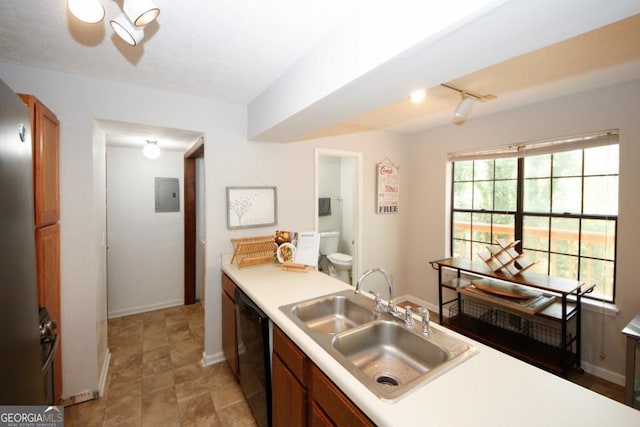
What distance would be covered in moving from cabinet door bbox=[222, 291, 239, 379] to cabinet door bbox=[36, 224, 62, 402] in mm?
1070

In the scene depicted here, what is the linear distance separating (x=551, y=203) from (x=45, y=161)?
3.95m

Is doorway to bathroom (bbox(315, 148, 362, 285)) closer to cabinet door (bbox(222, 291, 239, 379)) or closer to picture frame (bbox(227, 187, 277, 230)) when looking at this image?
picture frame (bbox(227, 187, 277, 230))

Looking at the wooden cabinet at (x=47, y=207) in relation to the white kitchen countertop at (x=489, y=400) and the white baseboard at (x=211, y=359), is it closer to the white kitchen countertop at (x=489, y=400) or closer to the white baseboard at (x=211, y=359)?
the white baseboard at (x=211, y=359)

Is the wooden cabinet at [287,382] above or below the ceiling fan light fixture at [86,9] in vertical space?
below

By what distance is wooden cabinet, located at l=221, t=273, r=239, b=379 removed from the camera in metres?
2.12

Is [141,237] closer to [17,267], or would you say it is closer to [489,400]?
[17,267]

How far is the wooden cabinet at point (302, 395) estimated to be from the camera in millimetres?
987

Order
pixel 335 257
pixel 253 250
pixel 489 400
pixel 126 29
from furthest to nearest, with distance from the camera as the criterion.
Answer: pixel 335 257 → pixel 253 250 → pixel 126 29 → pixel 489 400

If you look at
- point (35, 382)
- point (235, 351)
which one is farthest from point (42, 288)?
point (235, 351)

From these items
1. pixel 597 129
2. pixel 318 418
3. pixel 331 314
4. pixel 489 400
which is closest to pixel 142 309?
pixel 331 314

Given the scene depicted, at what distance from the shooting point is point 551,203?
2.69 m

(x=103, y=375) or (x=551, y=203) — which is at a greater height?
(x=551, y=203)

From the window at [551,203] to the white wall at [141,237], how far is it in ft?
11.9

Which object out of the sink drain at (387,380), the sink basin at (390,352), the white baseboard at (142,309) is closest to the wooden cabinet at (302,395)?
the sink basin at (390,352)
